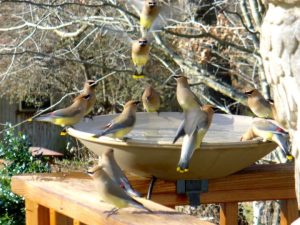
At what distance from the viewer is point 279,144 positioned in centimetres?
227

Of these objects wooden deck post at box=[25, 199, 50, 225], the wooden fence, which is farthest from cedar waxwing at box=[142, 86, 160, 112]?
the wooden fence

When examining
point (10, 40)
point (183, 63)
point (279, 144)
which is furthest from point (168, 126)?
point (10, 40)

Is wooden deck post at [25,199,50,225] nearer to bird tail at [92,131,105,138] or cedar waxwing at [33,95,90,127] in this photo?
bird tail at [92,131,105,138]

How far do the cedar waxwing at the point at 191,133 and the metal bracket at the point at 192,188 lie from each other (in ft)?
1.11

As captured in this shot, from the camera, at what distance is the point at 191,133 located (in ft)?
6.45

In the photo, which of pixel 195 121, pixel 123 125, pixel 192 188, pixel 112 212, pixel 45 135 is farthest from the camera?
pixel 45 135

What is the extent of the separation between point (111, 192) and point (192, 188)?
63 cm

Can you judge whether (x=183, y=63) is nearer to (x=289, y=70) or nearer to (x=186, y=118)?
(x=186, y=118)

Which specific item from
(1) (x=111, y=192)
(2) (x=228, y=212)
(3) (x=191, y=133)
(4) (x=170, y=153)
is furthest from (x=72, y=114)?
(1) (x=111, y=192)

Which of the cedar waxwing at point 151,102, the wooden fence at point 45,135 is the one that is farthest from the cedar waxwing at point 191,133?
the wooden fence at point 45,135

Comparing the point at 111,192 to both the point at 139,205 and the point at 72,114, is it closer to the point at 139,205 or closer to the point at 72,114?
the point at 139,205

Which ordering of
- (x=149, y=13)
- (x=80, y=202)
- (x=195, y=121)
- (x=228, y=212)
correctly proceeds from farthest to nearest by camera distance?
(x=149, y=13)
(x=228, y=212)
(x=195, y=121)
(x=80, y=202)

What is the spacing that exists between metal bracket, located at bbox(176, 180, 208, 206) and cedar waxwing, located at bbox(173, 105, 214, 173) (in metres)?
0.34

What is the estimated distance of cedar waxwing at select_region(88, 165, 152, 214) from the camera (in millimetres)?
1779
